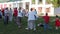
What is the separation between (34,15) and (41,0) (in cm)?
4632

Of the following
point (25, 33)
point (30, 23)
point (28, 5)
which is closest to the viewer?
point (25, 33)

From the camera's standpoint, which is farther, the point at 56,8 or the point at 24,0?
the point at 24,0

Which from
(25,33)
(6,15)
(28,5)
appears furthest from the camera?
(28,5)

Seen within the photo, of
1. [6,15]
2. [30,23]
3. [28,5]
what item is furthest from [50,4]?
[30,23]

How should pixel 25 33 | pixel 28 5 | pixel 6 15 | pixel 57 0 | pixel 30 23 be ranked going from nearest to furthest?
1. pixel 25 33
2. pixel 30 23
3. pixel 6 15
4. pixel 57 0
5. pixel 28 5

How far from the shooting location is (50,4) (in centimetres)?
6112

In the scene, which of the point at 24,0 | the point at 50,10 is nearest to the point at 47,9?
the point at 50,10

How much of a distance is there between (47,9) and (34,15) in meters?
46.0

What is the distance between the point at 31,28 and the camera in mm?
17500

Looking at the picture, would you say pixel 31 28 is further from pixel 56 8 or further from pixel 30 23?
pixel 56 8

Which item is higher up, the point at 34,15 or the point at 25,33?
the point at 34,15

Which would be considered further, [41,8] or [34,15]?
[41,8]

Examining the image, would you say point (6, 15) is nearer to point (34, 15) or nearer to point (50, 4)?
point (34, 15)

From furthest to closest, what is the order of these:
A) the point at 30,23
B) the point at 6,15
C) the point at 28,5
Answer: the point at 28,5 → the point at 6,15 → the point at 30,23
